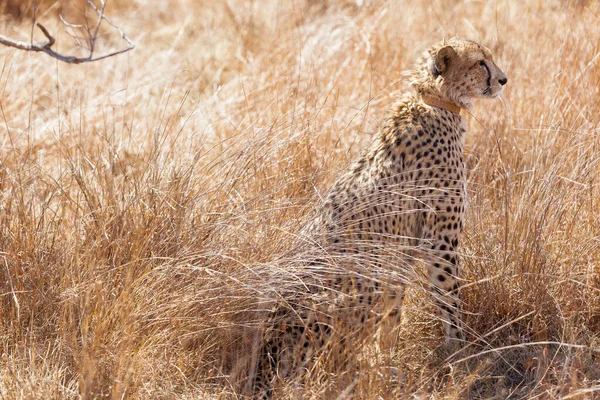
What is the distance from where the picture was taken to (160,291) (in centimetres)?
290

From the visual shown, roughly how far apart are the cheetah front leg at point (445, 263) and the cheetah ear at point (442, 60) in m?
0.56

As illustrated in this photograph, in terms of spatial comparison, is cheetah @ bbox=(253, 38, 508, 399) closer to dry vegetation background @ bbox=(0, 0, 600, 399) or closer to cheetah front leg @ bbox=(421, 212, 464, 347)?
cheetah front leg @ bbox=(421, 212, 464, 347)

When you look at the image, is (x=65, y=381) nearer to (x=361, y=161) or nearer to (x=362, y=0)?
(x=361, y=161)

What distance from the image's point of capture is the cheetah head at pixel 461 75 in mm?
3424

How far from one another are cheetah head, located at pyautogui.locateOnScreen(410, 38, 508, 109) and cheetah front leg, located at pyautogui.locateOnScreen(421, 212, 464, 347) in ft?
1.66

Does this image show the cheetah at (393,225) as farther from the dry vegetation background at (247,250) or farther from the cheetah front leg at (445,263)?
the dry vegetation background at (247,250)

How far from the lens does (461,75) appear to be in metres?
3.44

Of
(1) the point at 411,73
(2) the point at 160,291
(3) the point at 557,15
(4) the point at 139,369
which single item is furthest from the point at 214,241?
(3) the point at 557,15

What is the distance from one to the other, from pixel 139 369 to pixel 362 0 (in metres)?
4.01

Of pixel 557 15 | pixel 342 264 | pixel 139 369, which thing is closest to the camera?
pixel 139 369

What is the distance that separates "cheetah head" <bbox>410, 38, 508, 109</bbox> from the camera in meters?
3.42

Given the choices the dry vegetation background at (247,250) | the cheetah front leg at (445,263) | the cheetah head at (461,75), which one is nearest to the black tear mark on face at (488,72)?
the cheetah head at (461,75)

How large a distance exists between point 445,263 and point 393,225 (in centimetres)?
23

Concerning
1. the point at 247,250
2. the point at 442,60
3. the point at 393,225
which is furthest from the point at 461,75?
the point at 247,250
